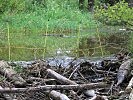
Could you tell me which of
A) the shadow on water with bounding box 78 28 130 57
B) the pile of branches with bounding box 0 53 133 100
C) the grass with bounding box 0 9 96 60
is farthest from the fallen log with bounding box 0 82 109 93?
the grass with bounding box 0 9 96 60

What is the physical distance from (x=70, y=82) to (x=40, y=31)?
39.6 feet

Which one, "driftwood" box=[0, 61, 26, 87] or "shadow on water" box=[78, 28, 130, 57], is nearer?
"driftwood" box=[0, 61, 26, 87]

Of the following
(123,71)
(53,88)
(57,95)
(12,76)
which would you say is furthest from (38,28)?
(57,95)

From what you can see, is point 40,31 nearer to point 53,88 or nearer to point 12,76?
point 12,76

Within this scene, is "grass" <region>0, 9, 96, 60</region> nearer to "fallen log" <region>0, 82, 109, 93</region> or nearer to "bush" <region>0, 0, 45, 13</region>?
"bush" <region>0, 0, 45, 13</region>

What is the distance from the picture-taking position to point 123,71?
7520 millimetres

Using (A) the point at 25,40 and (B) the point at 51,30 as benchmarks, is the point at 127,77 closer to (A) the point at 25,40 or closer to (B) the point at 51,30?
(A) the point at 25,40

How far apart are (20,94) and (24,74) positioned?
136cm

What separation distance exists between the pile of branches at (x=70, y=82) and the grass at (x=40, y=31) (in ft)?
10.1

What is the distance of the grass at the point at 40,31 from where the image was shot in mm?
12288

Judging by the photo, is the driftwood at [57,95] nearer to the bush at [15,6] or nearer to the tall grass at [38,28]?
the tall grass at [38,28]

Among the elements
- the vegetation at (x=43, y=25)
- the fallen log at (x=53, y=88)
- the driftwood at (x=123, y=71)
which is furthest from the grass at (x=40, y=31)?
the fallen log at (x=53, y=88)

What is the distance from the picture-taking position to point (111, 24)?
70.7 feet

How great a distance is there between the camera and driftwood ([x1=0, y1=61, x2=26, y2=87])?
6.53 meters
